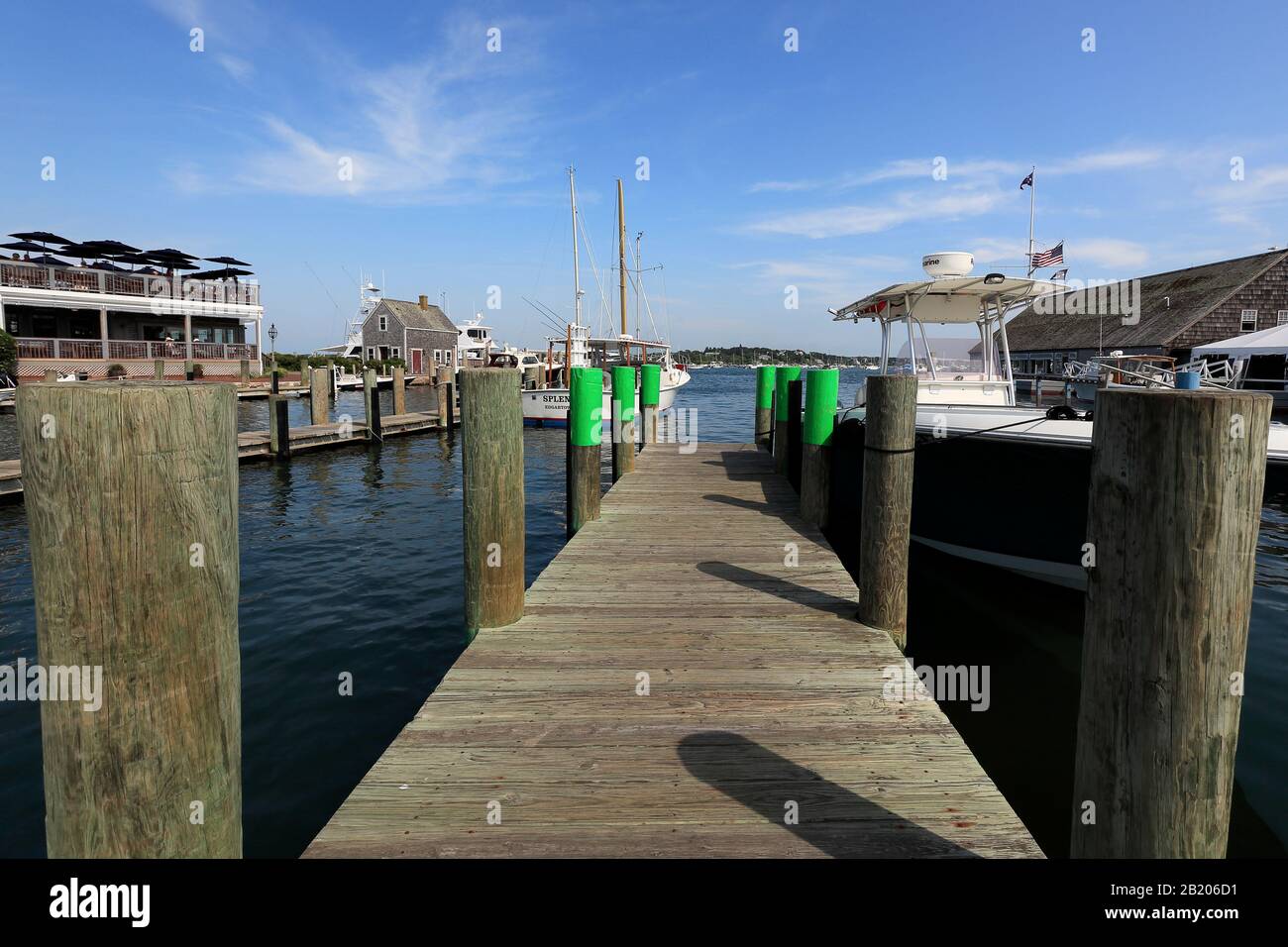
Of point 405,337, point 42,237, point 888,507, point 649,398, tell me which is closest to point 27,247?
point 42,237

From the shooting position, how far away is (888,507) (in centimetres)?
465

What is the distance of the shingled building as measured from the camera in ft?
98.4

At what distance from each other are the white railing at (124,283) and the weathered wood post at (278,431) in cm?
2398

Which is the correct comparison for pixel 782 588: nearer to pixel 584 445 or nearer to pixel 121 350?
pixel 584 445

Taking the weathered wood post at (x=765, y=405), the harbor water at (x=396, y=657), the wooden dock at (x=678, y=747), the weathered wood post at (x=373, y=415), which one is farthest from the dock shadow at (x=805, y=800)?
the weathered wood post at (x=373, y=415)

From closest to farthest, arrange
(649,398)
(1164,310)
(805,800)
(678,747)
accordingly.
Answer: (805,800)
(678,747)
(649,398)
(1164,310)

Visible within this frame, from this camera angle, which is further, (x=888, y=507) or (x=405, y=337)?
(x=405, y=337)

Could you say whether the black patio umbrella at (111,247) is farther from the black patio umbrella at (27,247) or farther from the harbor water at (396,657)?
Answer: the harbor water at (396,657)

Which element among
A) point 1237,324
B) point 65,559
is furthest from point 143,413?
point 1237,324

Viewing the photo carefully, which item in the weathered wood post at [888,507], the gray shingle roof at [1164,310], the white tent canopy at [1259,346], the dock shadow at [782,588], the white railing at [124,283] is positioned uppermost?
the white railing at [124,283]

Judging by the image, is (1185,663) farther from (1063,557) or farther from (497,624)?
(1063,557)

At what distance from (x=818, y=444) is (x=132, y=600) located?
664cm

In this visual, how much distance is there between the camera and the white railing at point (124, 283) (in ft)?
108

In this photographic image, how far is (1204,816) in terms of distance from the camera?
1831 millimetres
